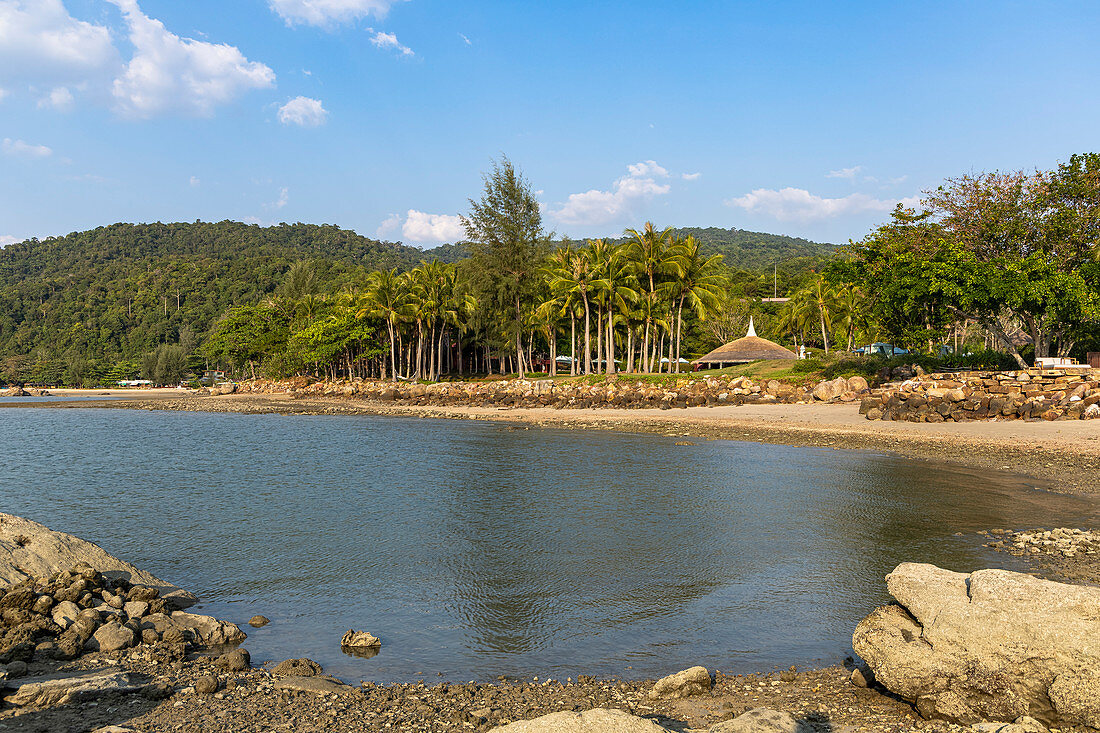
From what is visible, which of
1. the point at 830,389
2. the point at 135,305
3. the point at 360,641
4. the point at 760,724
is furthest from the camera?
the point at 135,305

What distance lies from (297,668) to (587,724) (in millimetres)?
3865

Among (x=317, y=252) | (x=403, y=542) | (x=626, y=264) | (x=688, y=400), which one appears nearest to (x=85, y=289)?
(x=317, y=252)

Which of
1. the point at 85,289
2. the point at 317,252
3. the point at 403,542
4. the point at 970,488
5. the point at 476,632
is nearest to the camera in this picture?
the point at 476,632

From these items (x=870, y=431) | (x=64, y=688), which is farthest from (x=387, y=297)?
(x=64, y=688)

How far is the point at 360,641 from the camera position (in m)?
7.65

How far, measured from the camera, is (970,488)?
52.9ft

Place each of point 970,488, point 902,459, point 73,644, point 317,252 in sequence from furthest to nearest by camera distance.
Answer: point 317,252, point 902,459, point 970,488, point 73,644

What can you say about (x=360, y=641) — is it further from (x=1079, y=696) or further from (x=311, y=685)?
(x=1079, y=696)

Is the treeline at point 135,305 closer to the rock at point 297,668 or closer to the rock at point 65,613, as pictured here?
the rock at point 65,613

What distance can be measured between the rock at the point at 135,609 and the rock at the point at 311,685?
104 inches

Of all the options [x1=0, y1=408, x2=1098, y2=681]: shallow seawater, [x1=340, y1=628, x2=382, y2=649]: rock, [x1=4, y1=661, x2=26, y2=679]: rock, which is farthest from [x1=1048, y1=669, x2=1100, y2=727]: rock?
[x1=4, y1=661, x2=26, y2=679]: rock

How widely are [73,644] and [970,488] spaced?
58.0ft

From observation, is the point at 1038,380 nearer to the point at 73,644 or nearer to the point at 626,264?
the point at 626,264

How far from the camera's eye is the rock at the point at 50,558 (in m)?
8.57
